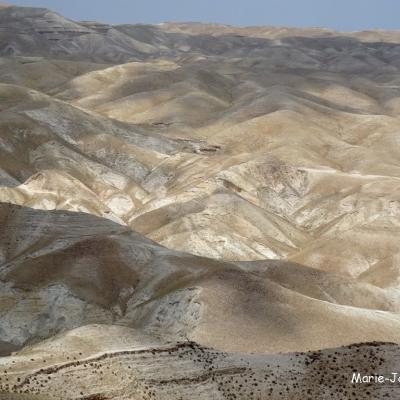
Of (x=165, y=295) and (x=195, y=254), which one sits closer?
(x=165, y=295)

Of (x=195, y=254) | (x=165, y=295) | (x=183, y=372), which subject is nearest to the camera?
(x=183, y=372)

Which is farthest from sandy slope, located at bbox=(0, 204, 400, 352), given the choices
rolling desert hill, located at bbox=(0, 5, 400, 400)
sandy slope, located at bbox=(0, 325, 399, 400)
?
sandy slope, located at bbox=(0, 325, 399, 400)

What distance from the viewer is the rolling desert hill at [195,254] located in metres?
39.7

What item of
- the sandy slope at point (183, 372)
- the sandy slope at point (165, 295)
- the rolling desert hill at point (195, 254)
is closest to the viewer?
the sandy slope at point (183, 372)

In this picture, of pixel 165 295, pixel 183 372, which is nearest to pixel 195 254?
pixel 165 295

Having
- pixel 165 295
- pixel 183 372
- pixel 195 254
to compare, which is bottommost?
pixel 195 254

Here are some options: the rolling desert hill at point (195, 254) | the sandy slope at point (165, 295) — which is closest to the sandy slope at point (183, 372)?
the rolling desert hill at point (195, 254)

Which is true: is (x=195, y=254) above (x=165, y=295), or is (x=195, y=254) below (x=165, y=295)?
below

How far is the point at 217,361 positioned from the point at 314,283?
135 feet

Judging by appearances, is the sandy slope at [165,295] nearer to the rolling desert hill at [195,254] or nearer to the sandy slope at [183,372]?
the rolling desert hill at [195,254]

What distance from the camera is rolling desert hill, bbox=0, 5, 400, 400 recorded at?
39.7 m

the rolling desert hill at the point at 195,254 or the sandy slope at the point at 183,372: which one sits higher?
the sandy slope at the point at 183,372

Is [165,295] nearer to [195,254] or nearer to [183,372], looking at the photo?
[183,372]

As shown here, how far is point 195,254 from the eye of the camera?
99125mm
